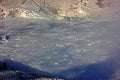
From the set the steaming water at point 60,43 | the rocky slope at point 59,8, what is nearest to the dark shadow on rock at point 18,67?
the steaming water at point 60,43

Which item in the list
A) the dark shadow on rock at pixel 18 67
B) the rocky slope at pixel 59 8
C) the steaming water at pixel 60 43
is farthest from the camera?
the rocky slope at pixel 59 8

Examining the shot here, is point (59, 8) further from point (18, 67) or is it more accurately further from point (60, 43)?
point (18, 67)

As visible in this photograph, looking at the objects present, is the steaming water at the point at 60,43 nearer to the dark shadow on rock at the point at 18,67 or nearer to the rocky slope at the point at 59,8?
the dark shadow on rock at the point at 18,67

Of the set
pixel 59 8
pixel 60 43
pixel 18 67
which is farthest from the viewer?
pixel 59 8

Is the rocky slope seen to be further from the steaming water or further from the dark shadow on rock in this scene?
the dark shadow on rock

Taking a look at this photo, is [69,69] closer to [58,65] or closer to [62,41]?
[58,65]

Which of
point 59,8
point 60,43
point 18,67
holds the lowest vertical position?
point 18,67

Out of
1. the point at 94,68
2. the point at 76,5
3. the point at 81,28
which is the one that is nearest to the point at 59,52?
the point at 94,68

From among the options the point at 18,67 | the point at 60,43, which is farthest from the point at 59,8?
the point at 18,67

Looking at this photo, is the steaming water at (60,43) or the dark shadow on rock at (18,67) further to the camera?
the steaming water at (60,43)

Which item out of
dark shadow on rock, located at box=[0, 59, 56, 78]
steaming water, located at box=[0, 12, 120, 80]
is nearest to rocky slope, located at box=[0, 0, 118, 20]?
steaming water, located at box=[0, 12, 120, 80]

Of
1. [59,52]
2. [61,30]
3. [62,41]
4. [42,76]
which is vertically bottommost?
[42,76]
